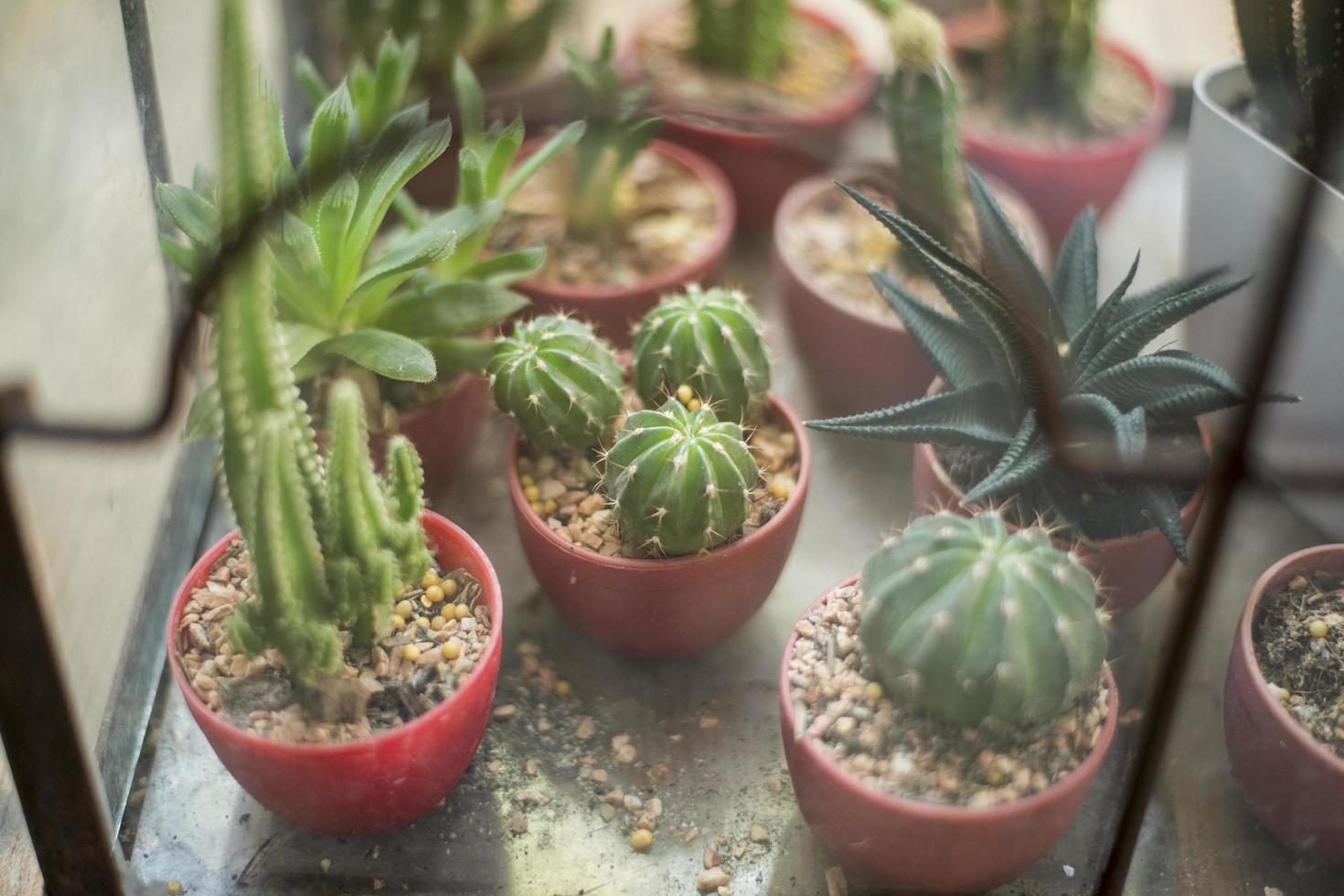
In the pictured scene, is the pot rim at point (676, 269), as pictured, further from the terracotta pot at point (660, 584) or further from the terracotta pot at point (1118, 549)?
the terracotta pot at point (1118, 549)

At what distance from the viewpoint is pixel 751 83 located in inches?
70.8

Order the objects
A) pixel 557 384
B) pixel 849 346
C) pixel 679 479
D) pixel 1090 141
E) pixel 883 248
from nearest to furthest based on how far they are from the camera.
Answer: pixel 679 479
pixel 557 384
pixel 849 346
pixel 883 248
pixel 1090 141

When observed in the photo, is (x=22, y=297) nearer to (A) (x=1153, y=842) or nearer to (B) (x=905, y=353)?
(B) (x=905, y=353)

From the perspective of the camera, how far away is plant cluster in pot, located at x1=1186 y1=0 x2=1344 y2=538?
1.25m

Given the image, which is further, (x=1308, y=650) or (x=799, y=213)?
(x=799, y=213)

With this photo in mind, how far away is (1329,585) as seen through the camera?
114 centimetres

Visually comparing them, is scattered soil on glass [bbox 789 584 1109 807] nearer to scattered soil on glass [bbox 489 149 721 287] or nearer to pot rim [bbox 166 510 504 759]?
pot rim [bbox 166 510 504 759]

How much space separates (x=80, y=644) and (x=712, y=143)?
1.07m

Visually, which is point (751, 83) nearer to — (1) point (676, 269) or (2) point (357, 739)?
(1) point (676, 269)

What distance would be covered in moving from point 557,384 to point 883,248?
1.91 ft

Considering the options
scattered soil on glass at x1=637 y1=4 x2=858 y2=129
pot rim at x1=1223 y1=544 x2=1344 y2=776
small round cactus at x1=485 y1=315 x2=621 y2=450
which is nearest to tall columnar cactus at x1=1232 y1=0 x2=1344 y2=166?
pot rim at x1=1223 y1=544 x2=1344 y2=776

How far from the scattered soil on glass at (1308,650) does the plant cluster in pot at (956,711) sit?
167 millimetres

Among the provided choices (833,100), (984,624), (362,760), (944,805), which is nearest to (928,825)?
→ (944,805)

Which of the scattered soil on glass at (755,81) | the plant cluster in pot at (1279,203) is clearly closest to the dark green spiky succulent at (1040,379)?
the plant cluster in pot at (1279,203)
